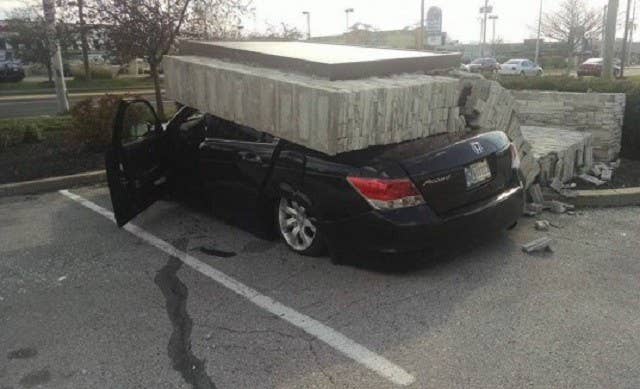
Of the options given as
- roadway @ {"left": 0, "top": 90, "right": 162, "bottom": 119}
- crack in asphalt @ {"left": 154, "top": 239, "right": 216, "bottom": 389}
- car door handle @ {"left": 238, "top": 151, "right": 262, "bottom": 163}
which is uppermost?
car door handle @ {"left": 238, "top": 151, "right": 262, "bottom": 163}

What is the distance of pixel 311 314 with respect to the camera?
A: 3787mm

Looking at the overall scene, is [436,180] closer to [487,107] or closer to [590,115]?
[487,107]

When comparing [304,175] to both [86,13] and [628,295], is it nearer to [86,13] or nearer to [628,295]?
[628,295]

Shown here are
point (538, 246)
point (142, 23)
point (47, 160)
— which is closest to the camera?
point (538, 246)

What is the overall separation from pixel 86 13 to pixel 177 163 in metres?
5.76

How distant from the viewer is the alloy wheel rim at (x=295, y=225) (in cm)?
459

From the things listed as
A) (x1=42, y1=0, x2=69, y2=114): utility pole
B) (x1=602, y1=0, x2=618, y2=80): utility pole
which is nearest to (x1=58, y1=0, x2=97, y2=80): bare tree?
(x1=42, y1=0, x2=69, y2=114): utility pole

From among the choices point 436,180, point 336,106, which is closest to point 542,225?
point 436,180

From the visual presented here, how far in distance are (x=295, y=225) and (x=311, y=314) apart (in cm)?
111

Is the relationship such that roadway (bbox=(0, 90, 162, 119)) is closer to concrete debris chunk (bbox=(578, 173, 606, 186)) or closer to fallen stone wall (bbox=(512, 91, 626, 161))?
fallen stone wall (bbox=(512, 91, 626, 161))


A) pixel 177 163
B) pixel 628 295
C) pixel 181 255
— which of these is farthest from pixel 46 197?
pixel 628 295

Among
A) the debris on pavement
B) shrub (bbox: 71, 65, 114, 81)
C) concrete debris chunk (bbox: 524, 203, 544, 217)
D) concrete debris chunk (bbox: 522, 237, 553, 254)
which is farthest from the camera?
shrub (bbox: 71, 65, 114, 81)

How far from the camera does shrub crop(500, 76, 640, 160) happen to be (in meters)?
7.48

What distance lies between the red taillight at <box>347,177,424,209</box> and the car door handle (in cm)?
116
